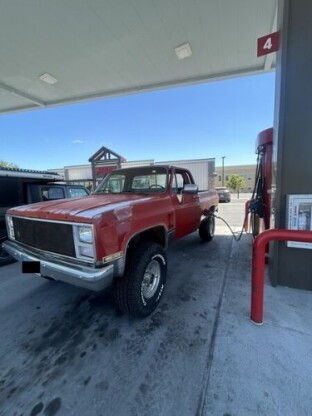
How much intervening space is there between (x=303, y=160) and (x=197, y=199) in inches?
81.7

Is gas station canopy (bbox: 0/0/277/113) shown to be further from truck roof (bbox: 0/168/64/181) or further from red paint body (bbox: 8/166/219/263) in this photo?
red paint body (bbox: 8/166/219/263)

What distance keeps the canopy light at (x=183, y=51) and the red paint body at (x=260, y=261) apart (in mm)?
4786

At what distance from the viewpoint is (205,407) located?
1.58 metres

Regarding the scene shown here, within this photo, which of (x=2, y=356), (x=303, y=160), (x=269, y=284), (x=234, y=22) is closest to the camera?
(x=2, y=356)

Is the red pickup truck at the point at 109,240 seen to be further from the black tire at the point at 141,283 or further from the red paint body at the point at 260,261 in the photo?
the red paint body at the point at 260,261

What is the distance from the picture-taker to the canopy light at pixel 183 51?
4.95m

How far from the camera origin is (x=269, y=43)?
3482mm

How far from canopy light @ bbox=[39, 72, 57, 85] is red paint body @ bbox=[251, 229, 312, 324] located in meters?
6.96

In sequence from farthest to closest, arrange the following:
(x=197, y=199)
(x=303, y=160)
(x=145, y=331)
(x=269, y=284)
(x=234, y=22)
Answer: (x=197, y=199), (x=234, y=22), (x=269, y=284), (x=303, y=160), (x=145, y=331)

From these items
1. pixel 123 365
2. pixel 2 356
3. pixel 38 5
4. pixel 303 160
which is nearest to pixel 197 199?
pixel 303 160

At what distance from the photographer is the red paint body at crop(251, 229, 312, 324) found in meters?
2.41

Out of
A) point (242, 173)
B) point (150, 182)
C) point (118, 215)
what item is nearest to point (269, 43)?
point (150, 182)

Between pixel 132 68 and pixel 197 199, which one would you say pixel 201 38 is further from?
pixel 197 199

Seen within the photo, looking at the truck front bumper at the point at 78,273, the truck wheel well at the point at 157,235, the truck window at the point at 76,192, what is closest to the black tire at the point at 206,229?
the truck wheel well at the point at 157,235
